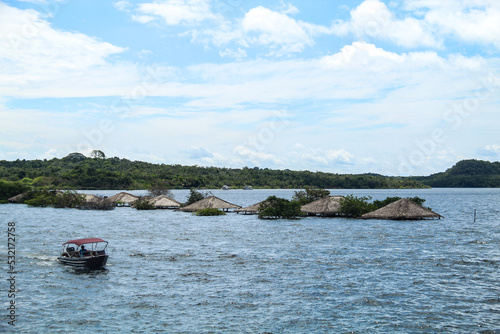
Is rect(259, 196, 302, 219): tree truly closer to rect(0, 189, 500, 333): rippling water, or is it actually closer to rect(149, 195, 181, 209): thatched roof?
rect(0, 189, 500, 333): rippling water

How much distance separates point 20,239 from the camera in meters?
48.0

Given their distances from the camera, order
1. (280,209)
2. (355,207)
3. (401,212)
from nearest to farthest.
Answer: (401,212), (355,207), (280,209)

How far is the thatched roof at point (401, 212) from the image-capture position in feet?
212

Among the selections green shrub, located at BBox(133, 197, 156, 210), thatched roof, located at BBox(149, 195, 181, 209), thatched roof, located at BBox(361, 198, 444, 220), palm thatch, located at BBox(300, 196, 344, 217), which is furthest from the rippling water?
thatched roof, located at BBox(149, 195, 181, 209)

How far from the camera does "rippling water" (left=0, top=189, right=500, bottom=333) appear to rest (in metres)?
21.1

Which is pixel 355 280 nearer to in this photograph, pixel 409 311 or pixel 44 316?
pixel 409 311

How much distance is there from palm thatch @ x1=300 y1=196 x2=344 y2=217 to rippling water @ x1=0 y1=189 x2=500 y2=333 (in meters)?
21.4

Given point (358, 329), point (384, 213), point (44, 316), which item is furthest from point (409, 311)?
point (384, 213)

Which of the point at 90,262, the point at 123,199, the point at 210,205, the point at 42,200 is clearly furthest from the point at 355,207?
the point at 42,200

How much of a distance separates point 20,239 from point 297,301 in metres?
36.0

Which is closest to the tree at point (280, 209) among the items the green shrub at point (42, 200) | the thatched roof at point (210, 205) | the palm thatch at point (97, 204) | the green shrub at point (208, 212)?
the green shrub at point (208, 212)

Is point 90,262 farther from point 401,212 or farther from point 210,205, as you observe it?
point 210,205

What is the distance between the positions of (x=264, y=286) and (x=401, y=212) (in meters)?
43.0

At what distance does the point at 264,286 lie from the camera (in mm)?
27234
